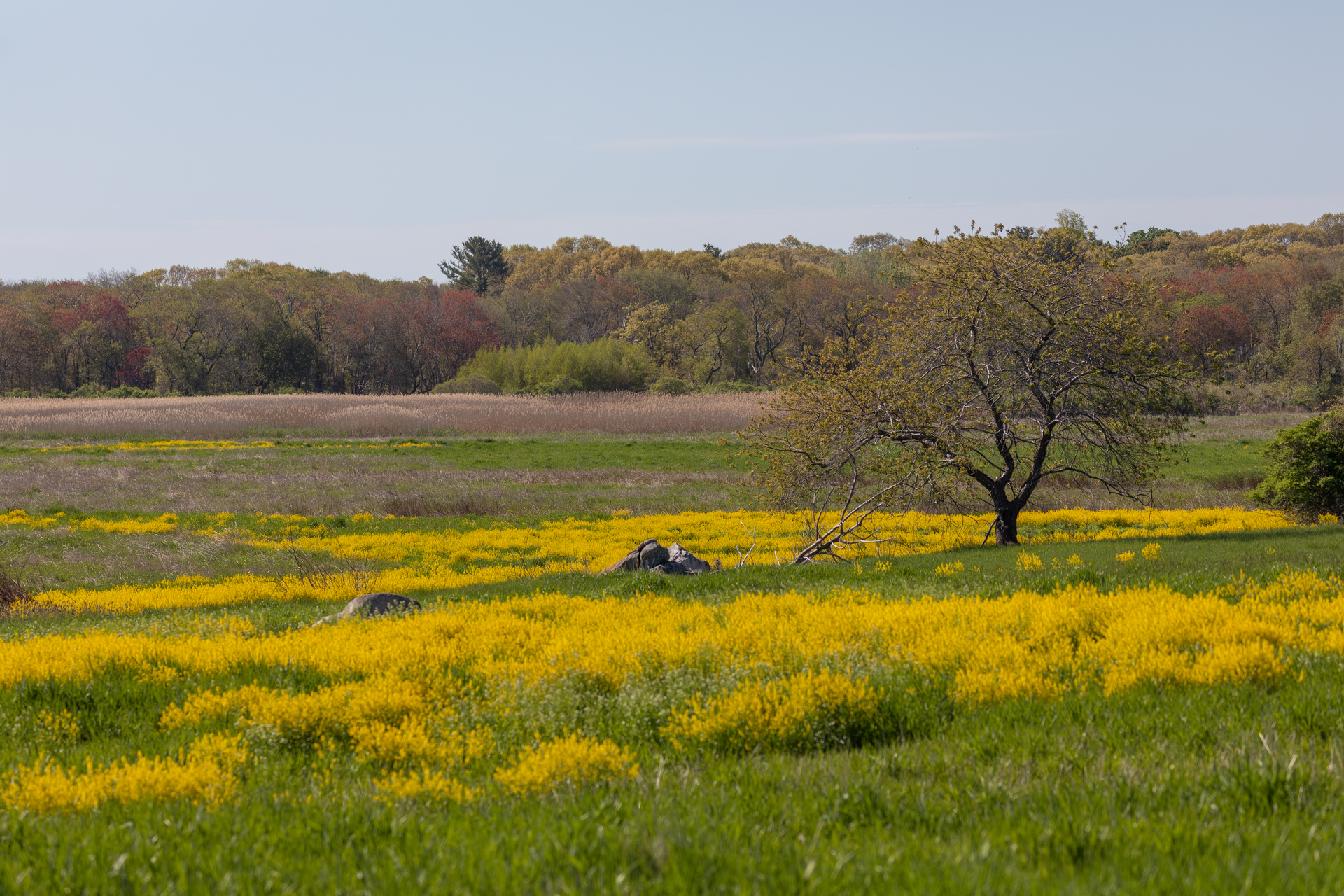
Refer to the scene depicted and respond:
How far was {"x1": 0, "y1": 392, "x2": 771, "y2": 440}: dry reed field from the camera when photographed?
190ft

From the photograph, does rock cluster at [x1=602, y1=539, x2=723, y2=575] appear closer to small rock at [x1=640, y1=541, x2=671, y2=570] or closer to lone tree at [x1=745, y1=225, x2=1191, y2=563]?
small rock at [x1=640, y1=541, x2=671, y2=570]

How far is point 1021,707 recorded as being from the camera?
6.37 m

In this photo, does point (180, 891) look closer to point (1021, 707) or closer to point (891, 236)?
point (1021, 707)

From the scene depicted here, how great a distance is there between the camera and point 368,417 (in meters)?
61.1

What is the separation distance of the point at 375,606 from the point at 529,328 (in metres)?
103

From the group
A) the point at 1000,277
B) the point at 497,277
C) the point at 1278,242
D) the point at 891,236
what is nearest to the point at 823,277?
the point at 497,277

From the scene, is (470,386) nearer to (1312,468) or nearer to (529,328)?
(529,328)

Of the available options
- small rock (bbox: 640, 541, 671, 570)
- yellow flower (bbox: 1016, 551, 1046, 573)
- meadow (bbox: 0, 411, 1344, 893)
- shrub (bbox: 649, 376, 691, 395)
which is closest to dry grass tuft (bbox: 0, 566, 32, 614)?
meadow (bbox: 0, 411, 1344, 893)

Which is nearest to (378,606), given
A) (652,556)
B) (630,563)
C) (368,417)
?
(630,563)

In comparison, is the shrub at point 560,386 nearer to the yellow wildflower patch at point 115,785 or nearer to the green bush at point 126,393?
the green bush at point 126,393

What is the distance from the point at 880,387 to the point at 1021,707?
16.2 m

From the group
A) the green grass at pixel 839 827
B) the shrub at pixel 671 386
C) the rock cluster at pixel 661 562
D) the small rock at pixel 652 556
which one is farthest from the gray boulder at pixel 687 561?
the shrub at pixel 671 386

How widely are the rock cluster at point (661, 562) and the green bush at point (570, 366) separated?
71.3m

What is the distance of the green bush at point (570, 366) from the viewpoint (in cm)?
9138
